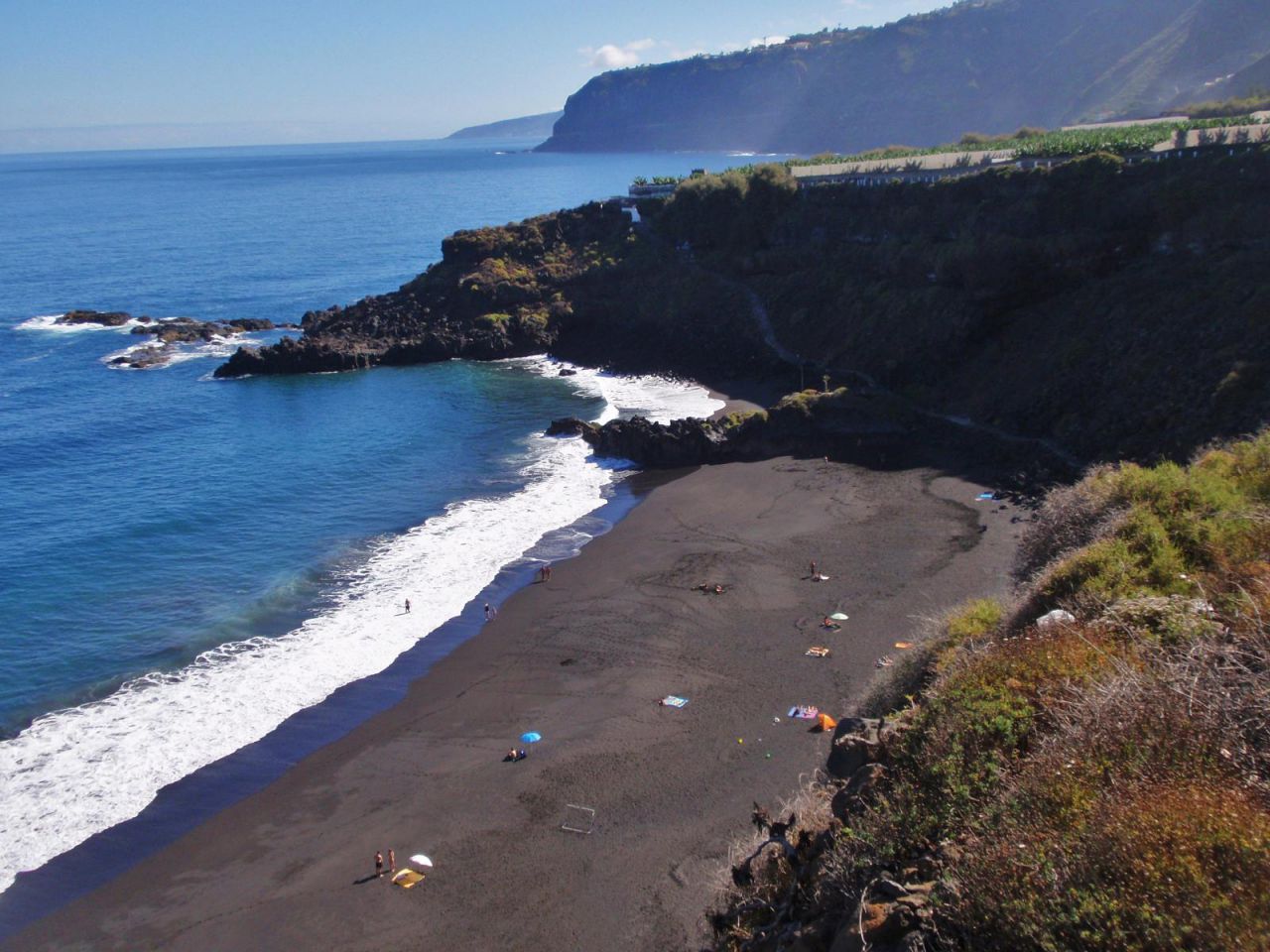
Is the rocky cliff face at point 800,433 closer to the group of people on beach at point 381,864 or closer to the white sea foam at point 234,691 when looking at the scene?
the white sea foam at point 234,691

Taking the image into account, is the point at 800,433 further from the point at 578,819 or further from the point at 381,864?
the point at 381,864

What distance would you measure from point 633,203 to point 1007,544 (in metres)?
52.5

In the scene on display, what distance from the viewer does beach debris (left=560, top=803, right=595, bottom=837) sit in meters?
17.3

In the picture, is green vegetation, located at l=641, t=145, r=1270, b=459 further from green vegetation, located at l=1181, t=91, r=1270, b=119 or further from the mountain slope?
the mountain slope

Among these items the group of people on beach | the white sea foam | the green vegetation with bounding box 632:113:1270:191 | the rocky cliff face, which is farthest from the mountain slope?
the group of people on beach

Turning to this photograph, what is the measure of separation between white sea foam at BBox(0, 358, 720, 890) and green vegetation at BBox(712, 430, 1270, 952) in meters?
14.9

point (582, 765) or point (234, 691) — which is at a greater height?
point (582, 765)

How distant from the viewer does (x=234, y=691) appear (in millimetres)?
22906

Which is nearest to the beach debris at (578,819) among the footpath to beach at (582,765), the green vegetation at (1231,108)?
the footpath to beach at (582,765)

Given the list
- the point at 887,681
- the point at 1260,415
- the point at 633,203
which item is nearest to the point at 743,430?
the point at 1260,415

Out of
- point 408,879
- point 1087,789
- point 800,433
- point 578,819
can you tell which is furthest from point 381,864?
point 800,433

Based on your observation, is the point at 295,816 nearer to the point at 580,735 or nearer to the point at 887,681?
the point at 580,735

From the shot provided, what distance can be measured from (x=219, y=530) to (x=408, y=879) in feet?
68.7

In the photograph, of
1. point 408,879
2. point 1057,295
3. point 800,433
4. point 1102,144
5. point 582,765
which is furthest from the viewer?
point 1102,144
